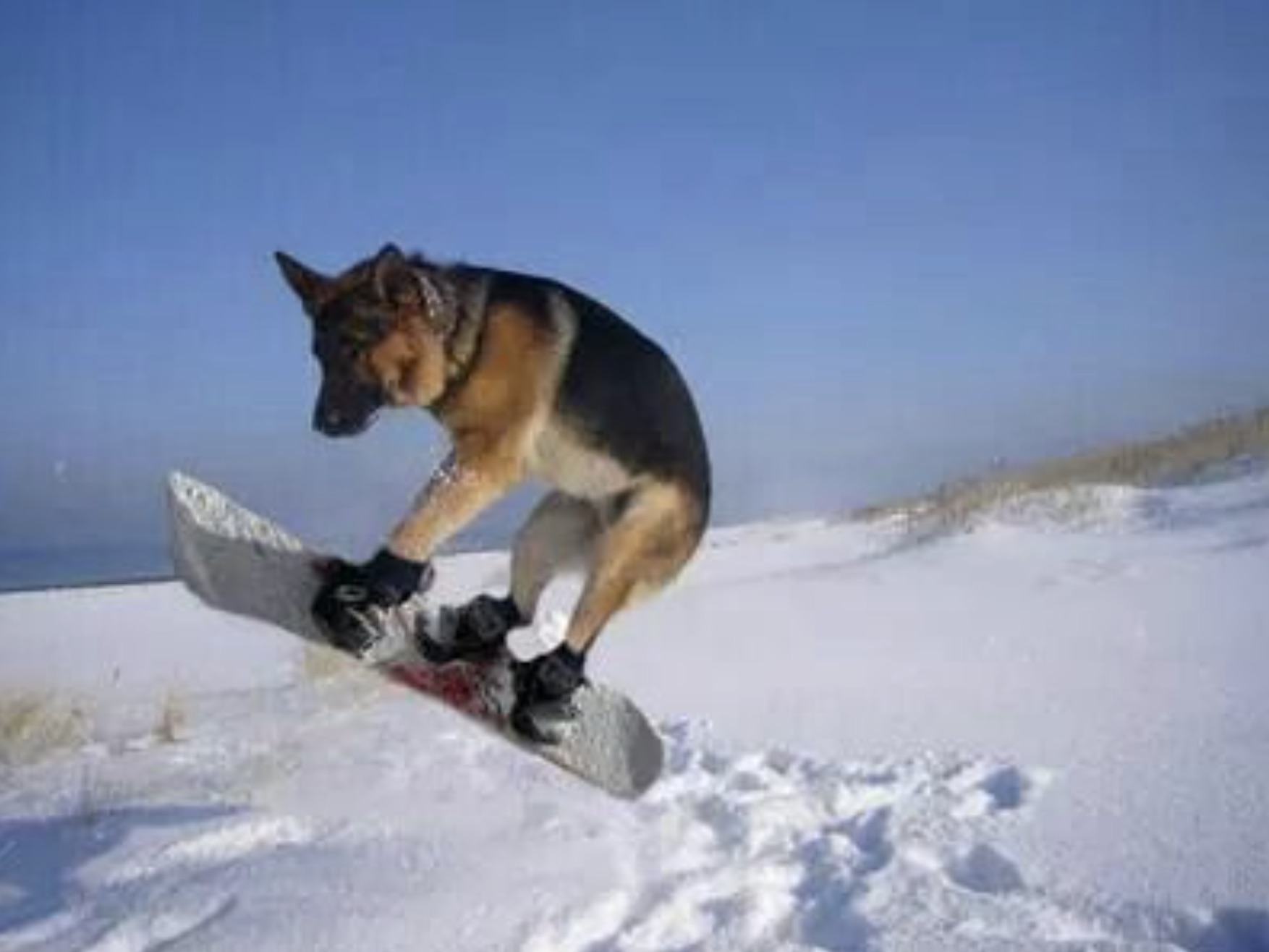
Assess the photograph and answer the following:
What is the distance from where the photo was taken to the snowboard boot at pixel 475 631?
198 inches

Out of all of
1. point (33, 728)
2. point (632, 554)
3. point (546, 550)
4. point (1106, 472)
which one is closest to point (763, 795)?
point (546, 550)

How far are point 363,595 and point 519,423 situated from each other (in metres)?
0.75

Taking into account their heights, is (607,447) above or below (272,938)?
above

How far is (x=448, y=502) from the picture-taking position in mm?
4152

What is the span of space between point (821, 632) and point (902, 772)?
3144 millimetres

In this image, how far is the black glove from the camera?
4.05 meters

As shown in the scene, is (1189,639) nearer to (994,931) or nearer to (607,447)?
(994,931)

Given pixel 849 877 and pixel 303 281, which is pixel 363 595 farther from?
pixel 849 877

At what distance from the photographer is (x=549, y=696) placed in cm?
457

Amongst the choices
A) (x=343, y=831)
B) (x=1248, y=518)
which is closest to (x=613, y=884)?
(x=343, y=831)

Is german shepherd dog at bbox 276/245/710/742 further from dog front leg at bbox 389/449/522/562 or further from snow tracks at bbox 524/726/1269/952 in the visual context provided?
snow tracks at bbox 524/726/1269/952

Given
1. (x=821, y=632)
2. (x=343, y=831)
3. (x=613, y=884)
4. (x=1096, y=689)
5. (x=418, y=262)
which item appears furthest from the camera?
(x=821, y=632)

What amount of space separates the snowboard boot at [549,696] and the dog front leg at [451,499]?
0.67 metres

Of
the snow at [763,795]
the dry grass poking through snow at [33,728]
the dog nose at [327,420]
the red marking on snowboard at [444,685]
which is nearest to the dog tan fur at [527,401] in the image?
the dog nose at [327,420]
